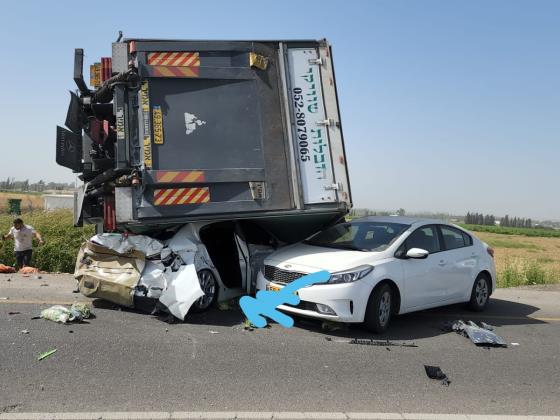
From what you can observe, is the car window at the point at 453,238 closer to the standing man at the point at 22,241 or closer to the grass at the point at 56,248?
the grass at the point at 56,248

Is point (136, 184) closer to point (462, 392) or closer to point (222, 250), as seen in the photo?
point (222, 250)

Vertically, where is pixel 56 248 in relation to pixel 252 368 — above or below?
above

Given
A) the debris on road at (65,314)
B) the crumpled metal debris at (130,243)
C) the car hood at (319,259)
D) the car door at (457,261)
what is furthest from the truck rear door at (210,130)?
the car door at (457,261)

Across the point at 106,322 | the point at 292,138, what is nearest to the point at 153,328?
the point at 106,322

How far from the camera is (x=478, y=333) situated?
22.2 ft

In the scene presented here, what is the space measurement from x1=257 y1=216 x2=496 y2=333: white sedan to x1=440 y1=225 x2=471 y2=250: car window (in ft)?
0.05

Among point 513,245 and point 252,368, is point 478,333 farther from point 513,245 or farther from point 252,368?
point 513,245

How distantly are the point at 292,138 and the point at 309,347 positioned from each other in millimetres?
3182

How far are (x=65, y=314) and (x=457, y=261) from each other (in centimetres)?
553

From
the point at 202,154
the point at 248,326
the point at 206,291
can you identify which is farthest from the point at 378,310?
the point at 202,154

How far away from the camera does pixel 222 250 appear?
8195 mm

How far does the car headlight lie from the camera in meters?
6.46
